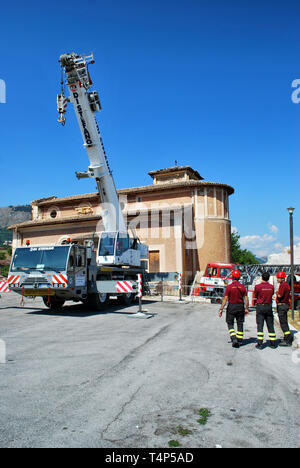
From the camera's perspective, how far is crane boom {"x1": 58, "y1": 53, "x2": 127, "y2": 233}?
1438 centimetres

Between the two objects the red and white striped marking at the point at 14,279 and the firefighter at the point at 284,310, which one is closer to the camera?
the firefighter at the point at 284,310

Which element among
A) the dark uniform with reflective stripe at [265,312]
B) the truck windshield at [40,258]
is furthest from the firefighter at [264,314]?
the truck windshield at [40,258]

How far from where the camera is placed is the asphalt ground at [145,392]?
325 centimetres

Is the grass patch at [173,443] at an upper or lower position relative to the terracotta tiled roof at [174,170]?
lower

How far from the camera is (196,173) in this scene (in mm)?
37906

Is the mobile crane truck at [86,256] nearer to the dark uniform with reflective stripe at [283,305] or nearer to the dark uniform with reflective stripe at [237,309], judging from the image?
the dark uniform with reflective stripe at [237,309]

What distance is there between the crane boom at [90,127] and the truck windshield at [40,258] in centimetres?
430

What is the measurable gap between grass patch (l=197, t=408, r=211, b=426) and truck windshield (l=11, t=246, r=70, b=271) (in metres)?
8.62

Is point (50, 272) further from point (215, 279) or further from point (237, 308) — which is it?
point (215, 279)

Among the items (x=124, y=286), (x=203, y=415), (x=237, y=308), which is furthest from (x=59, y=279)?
(x=203, y=415)

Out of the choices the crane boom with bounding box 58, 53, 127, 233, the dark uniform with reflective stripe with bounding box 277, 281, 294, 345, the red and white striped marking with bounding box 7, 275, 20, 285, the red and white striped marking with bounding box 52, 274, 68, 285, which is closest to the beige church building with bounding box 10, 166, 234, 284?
the crane boom with bounding box 58, 53, 127, 233
